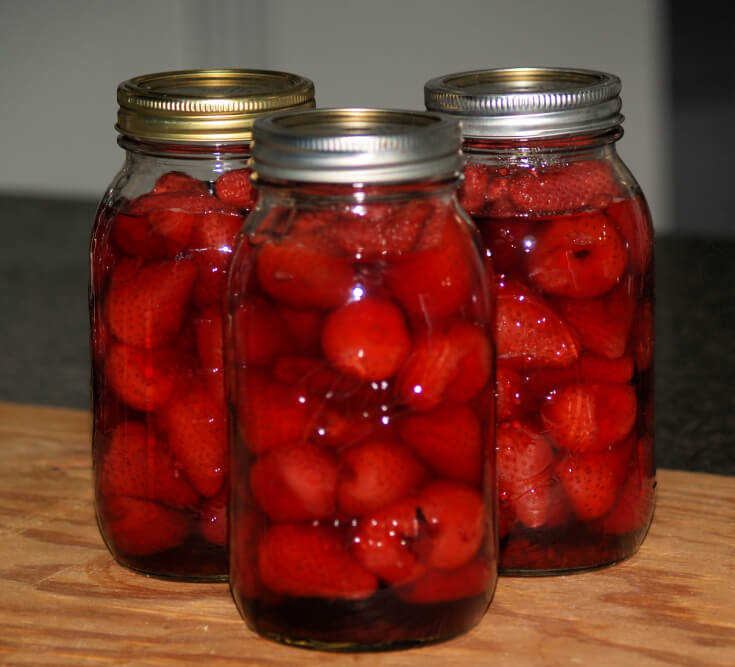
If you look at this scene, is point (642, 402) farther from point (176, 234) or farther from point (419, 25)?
point (419, 25)

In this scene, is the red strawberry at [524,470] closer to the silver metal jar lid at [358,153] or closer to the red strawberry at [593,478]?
the red strawberry at [593,478]

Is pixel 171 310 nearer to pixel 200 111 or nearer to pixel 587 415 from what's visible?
pixel 200 111

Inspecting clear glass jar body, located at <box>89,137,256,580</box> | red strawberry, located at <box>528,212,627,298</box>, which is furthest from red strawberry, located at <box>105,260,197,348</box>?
red strawberry, located at <box>528,212,627,298</box>

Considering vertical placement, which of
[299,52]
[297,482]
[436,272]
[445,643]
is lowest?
[445,643]

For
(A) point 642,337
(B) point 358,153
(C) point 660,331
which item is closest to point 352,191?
(B) point 358,153

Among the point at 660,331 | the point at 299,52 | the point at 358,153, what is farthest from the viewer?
the point at 299,52

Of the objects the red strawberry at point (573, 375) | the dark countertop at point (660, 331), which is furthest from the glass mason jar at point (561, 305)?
the dark countertop at point (660, 331)
